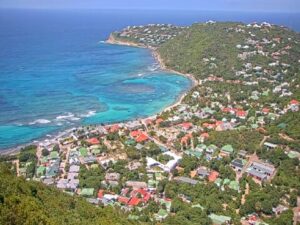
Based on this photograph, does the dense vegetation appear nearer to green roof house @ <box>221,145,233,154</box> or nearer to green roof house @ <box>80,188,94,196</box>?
green roof house @ <box>80,188,94,196</box>

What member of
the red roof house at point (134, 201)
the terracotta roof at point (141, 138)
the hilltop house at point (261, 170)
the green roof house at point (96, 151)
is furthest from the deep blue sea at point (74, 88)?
the hilltop house at point (261, 170)

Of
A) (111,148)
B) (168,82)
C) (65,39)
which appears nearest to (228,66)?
(168,82)

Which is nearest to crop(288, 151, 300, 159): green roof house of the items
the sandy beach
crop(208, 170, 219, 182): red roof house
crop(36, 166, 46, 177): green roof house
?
crop(208, 170, 219, 182): red roof house

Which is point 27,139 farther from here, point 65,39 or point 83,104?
point 65,39

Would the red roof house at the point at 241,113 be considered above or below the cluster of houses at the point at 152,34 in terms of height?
below

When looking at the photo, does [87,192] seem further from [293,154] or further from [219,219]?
[293,154]

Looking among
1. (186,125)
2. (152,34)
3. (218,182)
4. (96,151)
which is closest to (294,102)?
(186,125)

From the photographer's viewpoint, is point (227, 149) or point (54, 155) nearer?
point (54, 155)

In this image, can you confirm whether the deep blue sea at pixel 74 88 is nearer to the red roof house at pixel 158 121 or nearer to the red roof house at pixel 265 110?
the red roof house at pixel 158 121

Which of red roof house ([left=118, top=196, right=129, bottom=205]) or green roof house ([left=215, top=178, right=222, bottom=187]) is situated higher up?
green roof house ([left=215, top=178, right=222, bottom=187])

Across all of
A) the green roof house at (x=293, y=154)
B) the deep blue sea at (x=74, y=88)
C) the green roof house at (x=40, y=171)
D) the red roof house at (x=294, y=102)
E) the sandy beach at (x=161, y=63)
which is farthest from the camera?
the sandy beach at (x=161, y=63)
